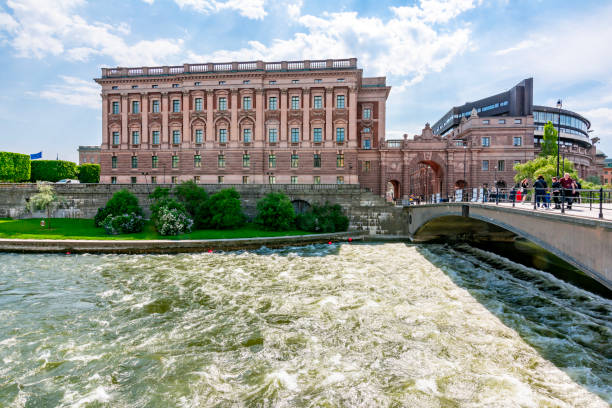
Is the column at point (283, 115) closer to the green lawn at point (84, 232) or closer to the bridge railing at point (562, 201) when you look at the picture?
the green lawn at point (84, 232)

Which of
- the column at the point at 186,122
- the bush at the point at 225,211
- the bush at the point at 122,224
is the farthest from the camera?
the column at the point at 186,122

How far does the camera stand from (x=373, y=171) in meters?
50.2

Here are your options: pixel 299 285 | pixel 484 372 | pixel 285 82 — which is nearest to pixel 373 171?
pixel 285 82

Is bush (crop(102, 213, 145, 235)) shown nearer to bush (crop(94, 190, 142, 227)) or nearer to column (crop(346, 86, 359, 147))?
bush (crop(94, 190, 142, 227))

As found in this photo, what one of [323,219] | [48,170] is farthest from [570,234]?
[48,170]

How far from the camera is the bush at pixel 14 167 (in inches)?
1770

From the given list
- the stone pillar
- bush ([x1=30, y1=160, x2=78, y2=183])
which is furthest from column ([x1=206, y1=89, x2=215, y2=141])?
bush ([x1=30, y1=160, x2=78, y2=183])

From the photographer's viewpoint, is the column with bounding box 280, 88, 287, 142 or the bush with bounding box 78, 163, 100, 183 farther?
the bush with bounding box 78, 163, 100, 183

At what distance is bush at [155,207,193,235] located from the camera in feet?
101

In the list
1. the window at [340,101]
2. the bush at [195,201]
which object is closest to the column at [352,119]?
the window at [340,101]

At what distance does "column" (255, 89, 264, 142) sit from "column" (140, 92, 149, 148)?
17.5 meters

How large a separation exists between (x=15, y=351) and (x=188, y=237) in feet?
65.7

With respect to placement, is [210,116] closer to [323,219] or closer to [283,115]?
[283,115]

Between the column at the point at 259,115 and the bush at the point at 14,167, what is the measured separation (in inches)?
1332
